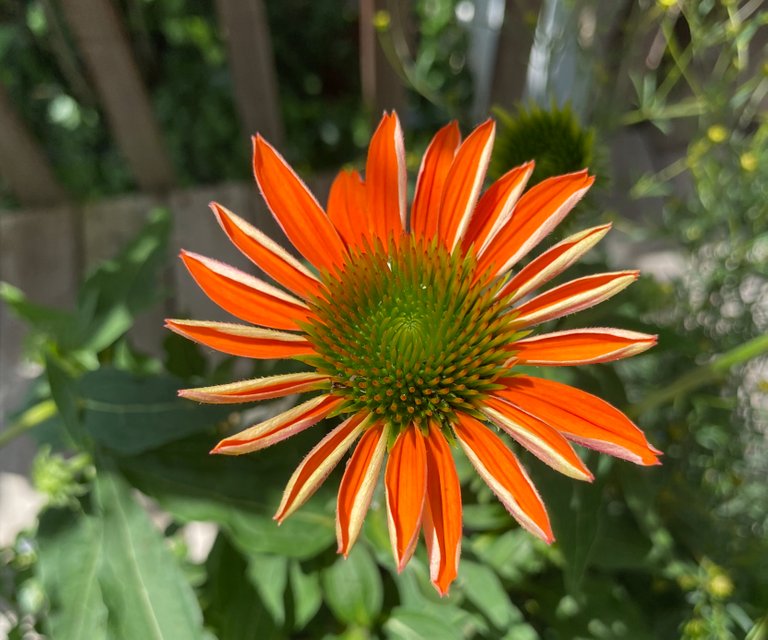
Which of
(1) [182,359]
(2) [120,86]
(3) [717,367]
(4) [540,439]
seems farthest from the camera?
(2) [120,86]

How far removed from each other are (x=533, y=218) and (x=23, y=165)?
3.41 feet

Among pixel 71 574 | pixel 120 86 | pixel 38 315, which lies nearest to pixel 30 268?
pixel 120 86

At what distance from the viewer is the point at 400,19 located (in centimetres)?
100

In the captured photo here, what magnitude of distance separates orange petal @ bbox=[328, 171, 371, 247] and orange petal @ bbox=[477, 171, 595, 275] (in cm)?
8

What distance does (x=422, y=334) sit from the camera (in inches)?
17.9

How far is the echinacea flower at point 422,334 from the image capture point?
36 cm

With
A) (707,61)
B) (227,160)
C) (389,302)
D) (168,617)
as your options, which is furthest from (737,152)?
(227,160)

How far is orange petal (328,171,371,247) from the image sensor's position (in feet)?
1.45

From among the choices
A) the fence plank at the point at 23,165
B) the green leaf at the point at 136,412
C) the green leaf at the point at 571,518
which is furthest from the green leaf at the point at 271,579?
the fence plank at the point at 23,165

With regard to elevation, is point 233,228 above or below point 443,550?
above

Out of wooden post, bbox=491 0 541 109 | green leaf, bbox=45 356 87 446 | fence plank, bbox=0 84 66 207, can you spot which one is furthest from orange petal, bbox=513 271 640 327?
fence plank, bbox=0 84 66 207

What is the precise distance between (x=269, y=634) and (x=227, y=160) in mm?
945

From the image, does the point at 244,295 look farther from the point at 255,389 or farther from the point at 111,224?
the point at 111,224

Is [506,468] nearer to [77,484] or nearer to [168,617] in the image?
[168,617]
